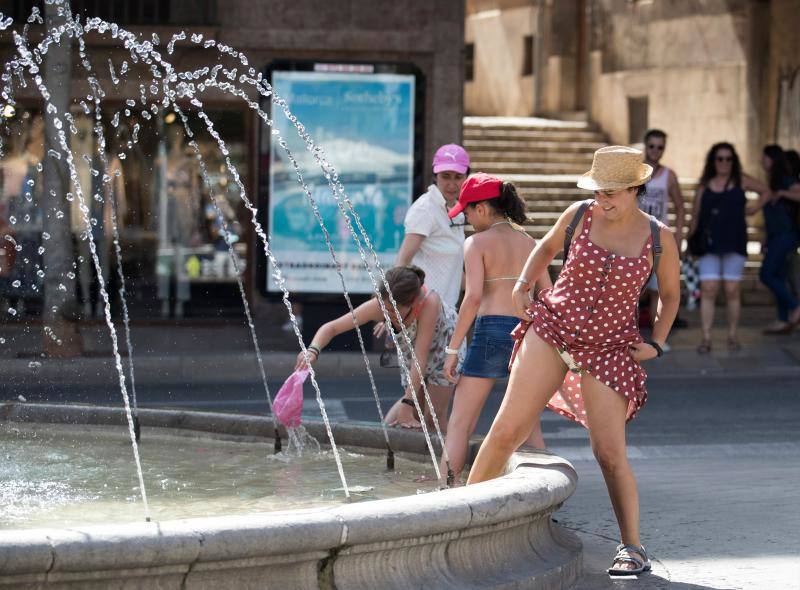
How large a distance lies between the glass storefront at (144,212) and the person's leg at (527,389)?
37.0ft

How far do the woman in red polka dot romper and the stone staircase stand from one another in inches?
523

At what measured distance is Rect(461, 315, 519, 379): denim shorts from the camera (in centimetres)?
722

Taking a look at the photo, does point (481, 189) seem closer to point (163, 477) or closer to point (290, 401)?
point (290, 401)

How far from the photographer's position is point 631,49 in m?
24.6

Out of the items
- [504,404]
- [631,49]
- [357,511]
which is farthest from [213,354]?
[631,49]

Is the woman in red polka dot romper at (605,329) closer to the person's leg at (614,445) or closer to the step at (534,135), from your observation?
the person's leg at (614,445)

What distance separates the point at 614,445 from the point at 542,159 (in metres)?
17.0

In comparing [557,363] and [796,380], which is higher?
[557,363]

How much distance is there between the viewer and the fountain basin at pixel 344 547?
15.6ft

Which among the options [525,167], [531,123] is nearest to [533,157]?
[525,167]

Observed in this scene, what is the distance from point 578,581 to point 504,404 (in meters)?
0.73

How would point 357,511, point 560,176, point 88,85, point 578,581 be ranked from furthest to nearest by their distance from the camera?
point 560,176 < point 88,85 < point 578,581 < point 357,511

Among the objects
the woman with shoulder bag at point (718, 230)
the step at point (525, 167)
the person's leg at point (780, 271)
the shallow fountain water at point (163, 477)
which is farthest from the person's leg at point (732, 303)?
the shallow fountain water at point (163, 477)

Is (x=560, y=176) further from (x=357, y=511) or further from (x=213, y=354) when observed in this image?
(x=357, y=511)
